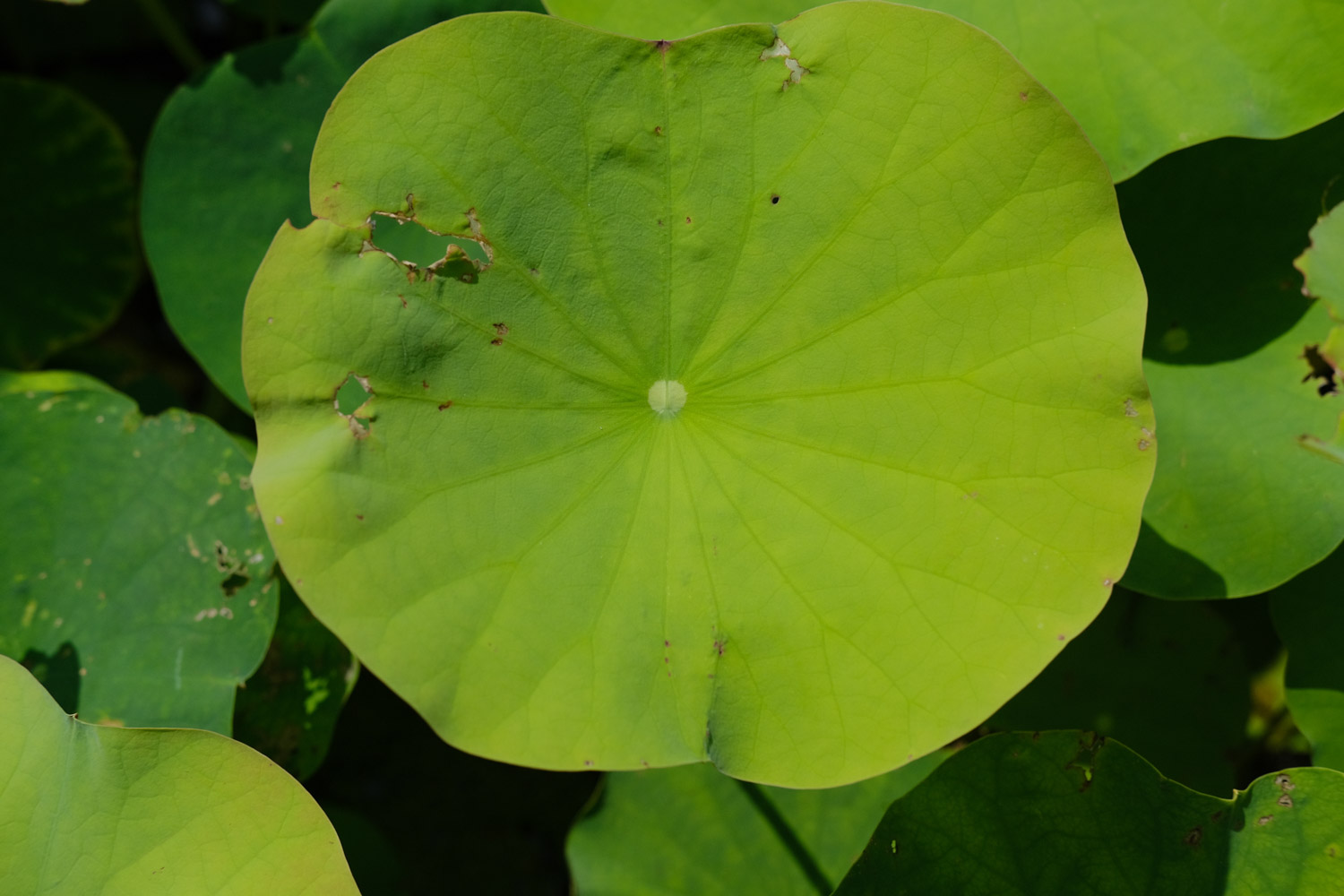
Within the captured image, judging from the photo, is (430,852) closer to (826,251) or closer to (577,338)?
(577,338)

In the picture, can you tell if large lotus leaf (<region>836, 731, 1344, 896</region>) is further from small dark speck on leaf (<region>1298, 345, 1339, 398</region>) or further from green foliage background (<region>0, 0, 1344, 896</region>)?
small dark speck on leaf (<region>1298, 345, 1339, 398</region>)

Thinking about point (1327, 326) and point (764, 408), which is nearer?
point (764, 408)

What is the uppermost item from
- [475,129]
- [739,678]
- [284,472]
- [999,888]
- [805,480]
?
[475,129]

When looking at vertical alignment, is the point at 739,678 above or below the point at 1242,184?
below

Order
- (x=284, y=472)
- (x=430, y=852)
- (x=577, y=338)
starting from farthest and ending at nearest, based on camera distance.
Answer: (x=430, y=852) < (x=577, y=338) < (x=284, y=472)

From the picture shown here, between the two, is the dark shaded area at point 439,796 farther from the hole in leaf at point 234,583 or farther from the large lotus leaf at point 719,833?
the hole in leaf at point 234,583

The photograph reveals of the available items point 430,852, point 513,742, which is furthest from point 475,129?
point 430,852

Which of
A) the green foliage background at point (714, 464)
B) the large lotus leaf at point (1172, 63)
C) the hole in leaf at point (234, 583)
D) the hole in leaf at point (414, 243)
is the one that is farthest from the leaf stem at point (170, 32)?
the large lotus leaf at point (1172, 63)
